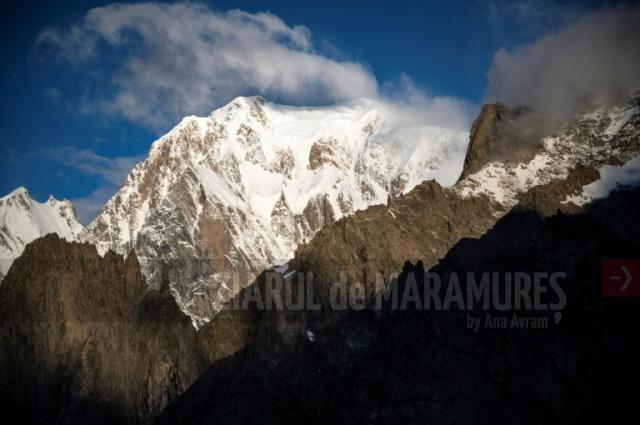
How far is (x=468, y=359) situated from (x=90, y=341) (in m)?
65.8

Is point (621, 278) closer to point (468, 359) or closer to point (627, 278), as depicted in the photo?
point (627, 278)

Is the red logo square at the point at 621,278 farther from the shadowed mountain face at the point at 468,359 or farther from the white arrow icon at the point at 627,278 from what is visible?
the shadowed mountain face at the point at 468,359

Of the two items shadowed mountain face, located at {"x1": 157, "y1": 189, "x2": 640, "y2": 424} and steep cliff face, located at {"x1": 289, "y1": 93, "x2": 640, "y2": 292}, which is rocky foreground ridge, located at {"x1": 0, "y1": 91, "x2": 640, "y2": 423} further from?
steep cliff face, located at {"x1": 289, "y1": 93, "x2": 640, "y2": 292}

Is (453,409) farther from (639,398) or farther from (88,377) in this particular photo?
(88,377)

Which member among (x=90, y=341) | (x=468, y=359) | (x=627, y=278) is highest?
(x=627, y=278)

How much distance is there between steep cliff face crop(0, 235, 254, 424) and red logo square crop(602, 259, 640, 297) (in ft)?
237

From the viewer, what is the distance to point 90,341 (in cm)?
16650

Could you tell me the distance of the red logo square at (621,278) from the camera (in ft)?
377

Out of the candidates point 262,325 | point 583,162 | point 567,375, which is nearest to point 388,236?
point 262,325

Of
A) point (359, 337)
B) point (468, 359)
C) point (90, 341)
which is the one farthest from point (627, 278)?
point (90, 341)

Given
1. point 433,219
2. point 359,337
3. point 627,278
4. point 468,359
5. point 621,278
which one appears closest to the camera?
point 627,278

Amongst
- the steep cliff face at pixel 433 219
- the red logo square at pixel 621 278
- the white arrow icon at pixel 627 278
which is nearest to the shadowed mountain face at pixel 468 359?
the red logo square at pixel 621 278

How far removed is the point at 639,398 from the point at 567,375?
896 cm

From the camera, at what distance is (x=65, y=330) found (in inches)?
6560
